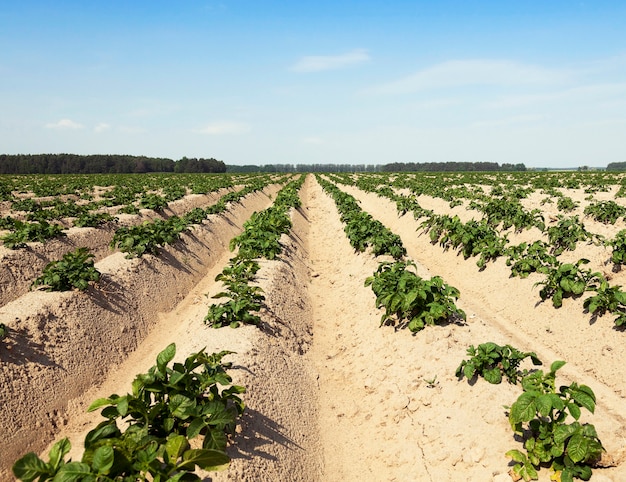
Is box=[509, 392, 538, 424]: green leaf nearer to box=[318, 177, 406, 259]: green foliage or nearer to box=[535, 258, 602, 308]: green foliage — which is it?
box=[535, 258, 602, 308]: green foliage

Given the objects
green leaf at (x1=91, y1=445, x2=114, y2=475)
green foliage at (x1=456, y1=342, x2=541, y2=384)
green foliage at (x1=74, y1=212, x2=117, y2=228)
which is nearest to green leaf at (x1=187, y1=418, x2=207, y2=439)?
green leaf at (x1=91, y1=445, x2=114, y2=475)

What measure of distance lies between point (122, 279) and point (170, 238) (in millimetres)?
3472

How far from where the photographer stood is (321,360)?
847 cm

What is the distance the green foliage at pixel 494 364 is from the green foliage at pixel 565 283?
4167mm

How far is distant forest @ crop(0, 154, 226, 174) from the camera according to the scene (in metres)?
106

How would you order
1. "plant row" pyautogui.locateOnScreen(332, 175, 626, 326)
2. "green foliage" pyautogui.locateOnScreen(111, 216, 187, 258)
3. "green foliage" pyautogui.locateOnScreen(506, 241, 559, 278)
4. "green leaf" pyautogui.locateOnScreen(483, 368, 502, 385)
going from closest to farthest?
"green leaf" pyautogui.locateOnScreen(483, 368, 502, 385) → "plant row" pyautogui.locateOnScreen(332, 175, 626, 326) → "green foliage" pyautogui.locateOnScreen(506, 241, 559, 278) → "green foliage" pyautogui.locateOnScreen(111, 216, 187, 258)

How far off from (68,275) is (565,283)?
11.5 meters

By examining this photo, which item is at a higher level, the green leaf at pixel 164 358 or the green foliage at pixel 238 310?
the green leaf at pixel 164 358

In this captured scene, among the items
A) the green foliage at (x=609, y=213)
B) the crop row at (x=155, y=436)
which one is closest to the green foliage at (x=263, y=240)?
the crop row at (x=155, y=436)

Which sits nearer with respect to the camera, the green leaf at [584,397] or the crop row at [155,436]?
the crop row at [155,436]

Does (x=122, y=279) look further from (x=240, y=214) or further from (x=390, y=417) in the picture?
(x=240, y=214)

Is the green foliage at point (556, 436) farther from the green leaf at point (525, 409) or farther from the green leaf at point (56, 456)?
the green leaf at point (56, 456)

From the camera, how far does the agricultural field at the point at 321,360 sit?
4.30m

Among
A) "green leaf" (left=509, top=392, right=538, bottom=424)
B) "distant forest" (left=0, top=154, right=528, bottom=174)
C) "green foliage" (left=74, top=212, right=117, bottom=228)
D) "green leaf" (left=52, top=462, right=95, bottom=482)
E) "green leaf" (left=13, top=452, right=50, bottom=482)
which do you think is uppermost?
"distant forest" (left=0, top=154, right=528, bottom=174)
